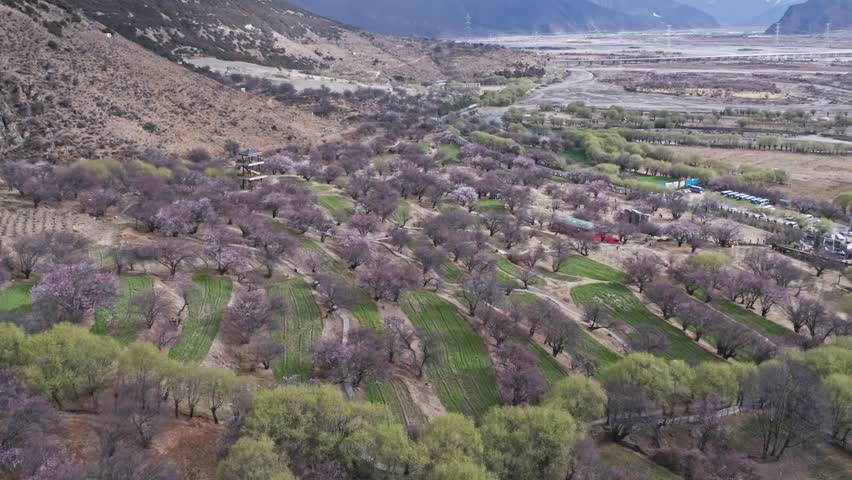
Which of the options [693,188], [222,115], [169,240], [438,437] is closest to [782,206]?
[693,188]

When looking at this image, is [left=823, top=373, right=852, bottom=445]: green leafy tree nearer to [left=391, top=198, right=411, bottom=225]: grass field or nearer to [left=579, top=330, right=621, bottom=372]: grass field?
[left=579, top=330, right=621, bottom=372]: grass field

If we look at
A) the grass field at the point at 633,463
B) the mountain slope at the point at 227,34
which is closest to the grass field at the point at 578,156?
the mountain slope at the point at 227,34

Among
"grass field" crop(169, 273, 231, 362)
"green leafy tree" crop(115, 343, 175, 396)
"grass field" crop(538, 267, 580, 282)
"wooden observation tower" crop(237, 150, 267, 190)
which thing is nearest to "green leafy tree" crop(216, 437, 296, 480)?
"green leafy tree" crop(115, 343, 175, 396)

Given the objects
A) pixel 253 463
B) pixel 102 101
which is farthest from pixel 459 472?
pixel 102 101

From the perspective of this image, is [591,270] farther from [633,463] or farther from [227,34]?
[227,34]

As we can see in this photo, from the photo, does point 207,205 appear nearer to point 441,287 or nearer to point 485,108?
point 441,287
